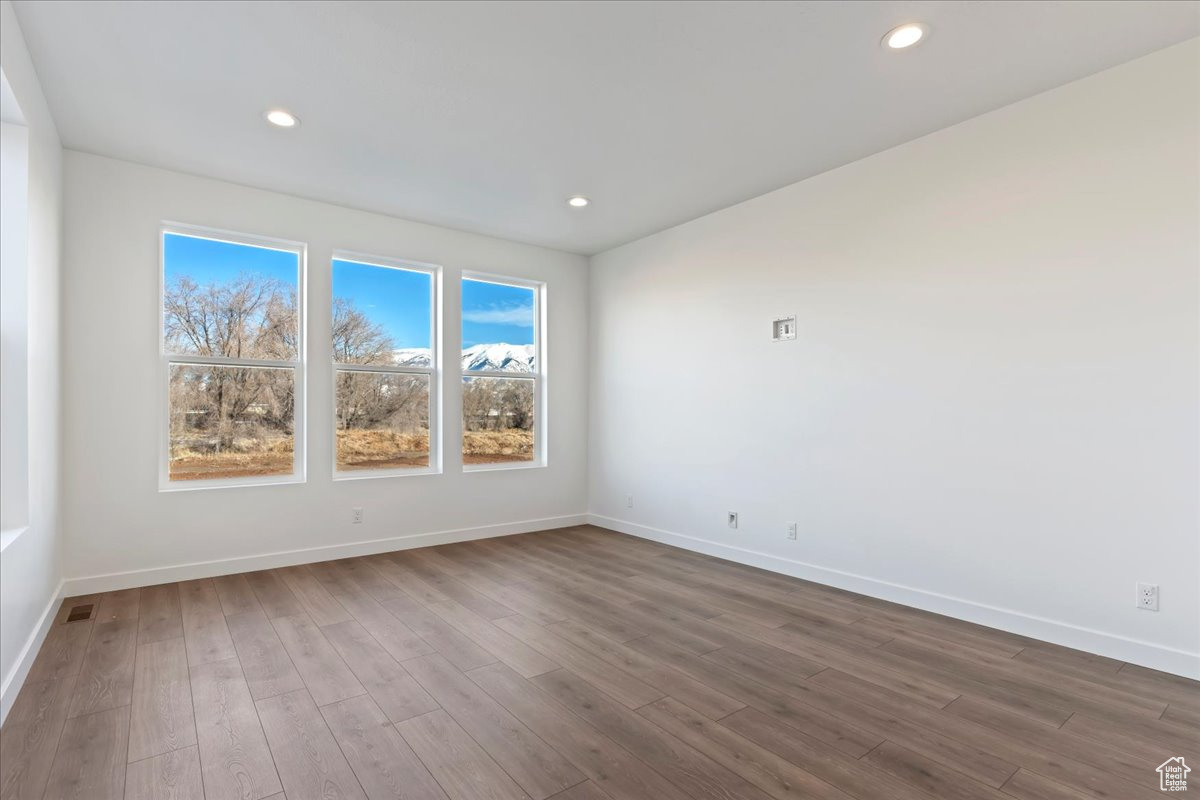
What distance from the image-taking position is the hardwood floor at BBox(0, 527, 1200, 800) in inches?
71.4

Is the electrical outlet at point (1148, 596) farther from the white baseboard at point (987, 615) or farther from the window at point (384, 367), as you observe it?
the window at point (384, 367)

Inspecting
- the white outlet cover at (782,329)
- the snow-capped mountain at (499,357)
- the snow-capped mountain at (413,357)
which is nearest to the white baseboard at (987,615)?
the white outlet cover at (782,329)

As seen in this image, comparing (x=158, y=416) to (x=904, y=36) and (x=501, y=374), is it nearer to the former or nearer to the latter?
(x=501, y=374)

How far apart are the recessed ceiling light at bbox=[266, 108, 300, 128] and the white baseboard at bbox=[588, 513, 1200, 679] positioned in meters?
3.99

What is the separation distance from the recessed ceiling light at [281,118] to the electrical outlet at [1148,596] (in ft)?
15.7

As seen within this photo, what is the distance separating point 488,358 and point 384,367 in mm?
988

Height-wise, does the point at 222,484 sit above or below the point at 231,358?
below

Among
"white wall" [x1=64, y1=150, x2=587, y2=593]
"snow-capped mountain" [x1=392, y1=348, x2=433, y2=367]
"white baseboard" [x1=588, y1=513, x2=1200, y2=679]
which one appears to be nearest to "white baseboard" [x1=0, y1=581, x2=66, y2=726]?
"white wall" [x1=64, y1=150, x2=587, y2=593]

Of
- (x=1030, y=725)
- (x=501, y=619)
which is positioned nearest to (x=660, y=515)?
(x=501, y=619)

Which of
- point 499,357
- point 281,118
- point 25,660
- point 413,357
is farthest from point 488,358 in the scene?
point 25,660

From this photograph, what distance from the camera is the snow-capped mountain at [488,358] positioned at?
4957mm

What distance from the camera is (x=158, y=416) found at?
382cm

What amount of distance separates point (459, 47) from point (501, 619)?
285cm

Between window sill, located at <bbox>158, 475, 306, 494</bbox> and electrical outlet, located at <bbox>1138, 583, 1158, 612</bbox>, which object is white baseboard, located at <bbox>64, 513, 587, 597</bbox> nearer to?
window sill, located at <bbox>158, 475, 306, 494</bbox>
